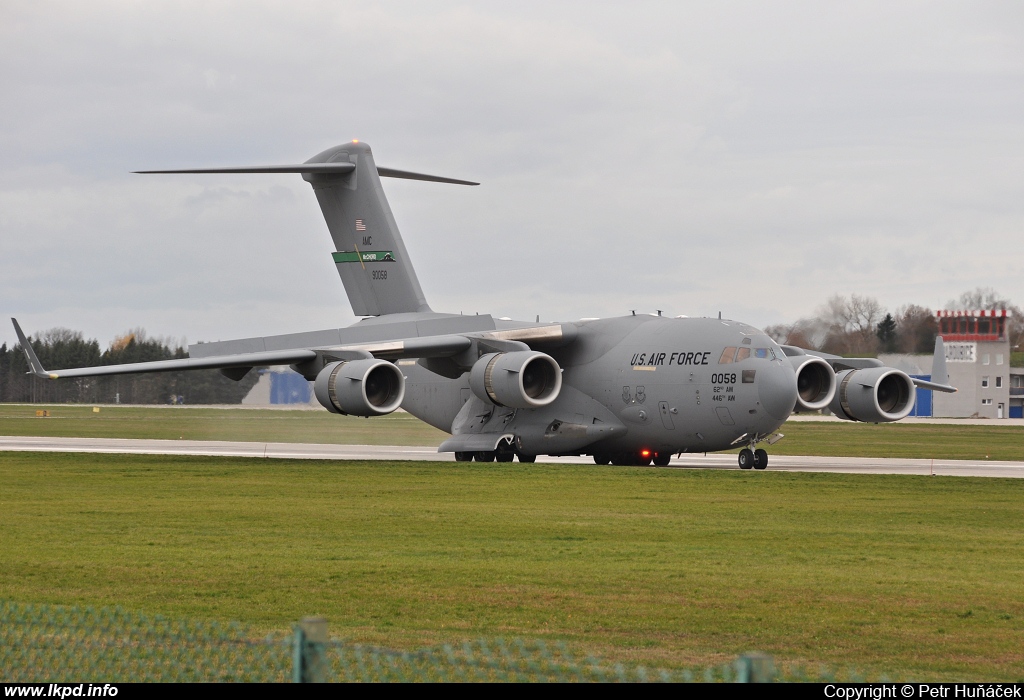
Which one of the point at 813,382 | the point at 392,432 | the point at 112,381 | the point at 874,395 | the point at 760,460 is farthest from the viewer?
the point at 112,381

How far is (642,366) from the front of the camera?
1192 inches

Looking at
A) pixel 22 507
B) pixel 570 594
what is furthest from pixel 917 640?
pixel 22 507

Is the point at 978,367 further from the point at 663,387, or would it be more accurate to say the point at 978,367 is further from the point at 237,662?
the point at 237,662

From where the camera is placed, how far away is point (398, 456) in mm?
36156

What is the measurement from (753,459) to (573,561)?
52.5ft

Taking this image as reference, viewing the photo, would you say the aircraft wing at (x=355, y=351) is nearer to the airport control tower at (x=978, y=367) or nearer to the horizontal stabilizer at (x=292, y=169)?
the horizontal stabilizer at (x=292, y=169)

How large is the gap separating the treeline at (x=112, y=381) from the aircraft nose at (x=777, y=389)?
2171 centimetres

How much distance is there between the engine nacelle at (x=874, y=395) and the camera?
30.3 meters

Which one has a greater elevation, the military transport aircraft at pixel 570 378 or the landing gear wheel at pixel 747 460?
the military transport aircraft at pixel 570 378

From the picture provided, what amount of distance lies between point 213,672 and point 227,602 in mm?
3078

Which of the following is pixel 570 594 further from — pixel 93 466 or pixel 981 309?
pixel 981 309

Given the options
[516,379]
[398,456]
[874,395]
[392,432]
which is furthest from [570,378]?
[392,432]
